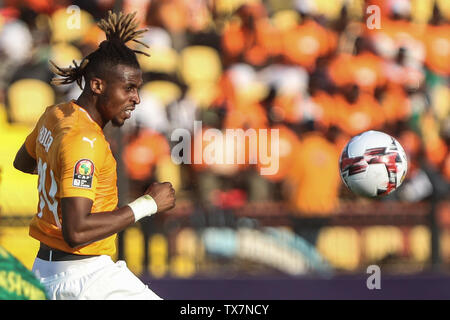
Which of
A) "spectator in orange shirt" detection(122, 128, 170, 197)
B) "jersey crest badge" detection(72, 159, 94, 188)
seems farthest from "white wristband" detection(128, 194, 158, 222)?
"spectator in orange shirt" detection(122, 128, 170, 197)

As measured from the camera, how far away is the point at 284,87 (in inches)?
429

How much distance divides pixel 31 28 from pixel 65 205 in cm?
702

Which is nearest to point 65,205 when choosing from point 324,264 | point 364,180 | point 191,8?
point 364,180

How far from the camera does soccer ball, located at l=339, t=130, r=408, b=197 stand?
6641 millimetres

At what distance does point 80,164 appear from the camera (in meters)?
4.73

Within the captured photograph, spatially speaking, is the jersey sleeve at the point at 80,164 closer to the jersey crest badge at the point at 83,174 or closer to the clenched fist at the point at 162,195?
the jersey crest badge at the point at 83,174

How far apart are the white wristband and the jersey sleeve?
0.91ft

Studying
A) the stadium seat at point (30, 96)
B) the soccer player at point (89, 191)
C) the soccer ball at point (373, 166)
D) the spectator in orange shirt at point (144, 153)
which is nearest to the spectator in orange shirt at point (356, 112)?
the spectator in orange shirt at point (144, 153)

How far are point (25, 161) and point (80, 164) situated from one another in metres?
1.07

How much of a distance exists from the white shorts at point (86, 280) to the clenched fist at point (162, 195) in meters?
0.42

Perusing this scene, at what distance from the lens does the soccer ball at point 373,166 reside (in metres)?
6.64

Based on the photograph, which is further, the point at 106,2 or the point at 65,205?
the point at 106,2

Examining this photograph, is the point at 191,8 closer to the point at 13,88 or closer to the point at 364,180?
the point at 13,88

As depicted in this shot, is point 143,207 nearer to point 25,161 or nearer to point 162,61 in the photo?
point 25,161
